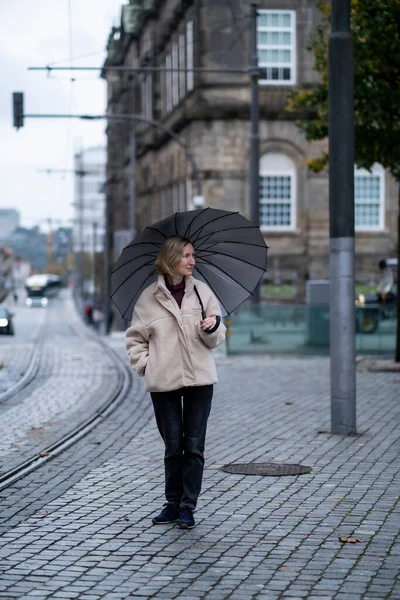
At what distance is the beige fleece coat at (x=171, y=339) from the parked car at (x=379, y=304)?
1892cm

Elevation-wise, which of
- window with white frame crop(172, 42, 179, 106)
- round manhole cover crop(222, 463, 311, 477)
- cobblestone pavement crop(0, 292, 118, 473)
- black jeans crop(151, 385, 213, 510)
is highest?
window with white frame crop(172, 42, 179, 106)

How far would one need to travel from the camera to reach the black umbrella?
811 cm

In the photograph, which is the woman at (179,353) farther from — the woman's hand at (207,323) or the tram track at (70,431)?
the tram track at (70,431)

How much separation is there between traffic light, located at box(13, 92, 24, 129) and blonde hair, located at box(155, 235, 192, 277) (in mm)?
20740

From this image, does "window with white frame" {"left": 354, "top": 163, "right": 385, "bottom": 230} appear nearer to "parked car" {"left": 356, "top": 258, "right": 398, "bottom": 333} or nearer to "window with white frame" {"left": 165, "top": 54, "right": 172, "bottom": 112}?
"parked car" {"left": 356, "top": 258, "right": 398, "bottom": 333}

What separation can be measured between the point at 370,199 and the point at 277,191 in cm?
318

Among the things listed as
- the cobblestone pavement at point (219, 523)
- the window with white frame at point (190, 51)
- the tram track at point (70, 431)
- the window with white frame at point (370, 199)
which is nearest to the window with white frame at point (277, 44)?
the window with white frame at point (190, 51)

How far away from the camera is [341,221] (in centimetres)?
1281

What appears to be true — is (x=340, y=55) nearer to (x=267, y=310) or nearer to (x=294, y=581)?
→ (x=294, y=581)

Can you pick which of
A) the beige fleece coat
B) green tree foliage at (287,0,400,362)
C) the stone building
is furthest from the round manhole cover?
the stone building

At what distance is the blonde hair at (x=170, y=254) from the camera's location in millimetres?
7777

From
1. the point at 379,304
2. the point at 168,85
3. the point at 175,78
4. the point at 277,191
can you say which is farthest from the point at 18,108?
the point at 168,85

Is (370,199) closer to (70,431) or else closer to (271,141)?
(271,141)

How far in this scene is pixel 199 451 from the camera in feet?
25.8
